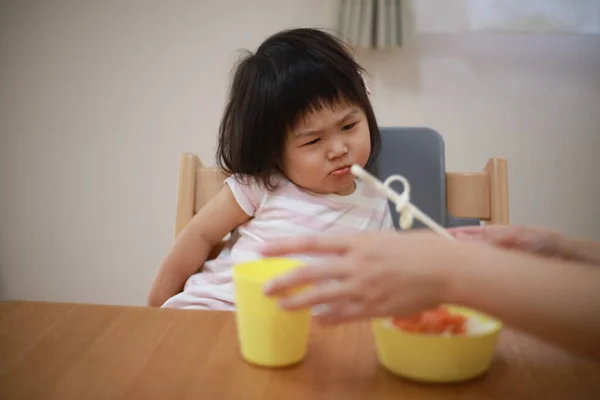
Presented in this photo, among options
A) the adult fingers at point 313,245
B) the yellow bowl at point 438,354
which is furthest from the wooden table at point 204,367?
the adult fingers at point 313,245

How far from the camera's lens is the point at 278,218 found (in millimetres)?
926

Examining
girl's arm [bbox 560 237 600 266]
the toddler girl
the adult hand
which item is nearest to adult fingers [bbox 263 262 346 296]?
the adult hand

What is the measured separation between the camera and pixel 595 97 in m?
1.48

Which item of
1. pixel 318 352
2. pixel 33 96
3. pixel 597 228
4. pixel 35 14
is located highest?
pixel 35 14

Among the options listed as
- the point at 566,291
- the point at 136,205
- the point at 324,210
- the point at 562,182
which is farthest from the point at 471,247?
the point at 136,205

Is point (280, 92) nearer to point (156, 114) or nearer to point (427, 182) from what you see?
point (427, 182)

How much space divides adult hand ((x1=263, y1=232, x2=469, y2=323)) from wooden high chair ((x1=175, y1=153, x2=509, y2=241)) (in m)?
0.64

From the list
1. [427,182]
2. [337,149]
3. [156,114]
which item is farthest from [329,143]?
[156,114]

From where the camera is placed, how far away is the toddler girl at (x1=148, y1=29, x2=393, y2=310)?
85 centimetres

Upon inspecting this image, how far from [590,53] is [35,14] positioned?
72.1 inches

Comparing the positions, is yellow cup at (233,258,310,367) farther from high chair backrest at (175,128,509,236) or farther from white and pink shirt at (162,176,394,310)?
high chair backrest at (175,128,509,236)

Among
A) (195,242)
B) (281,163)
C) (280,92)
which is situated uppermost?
(280,92)

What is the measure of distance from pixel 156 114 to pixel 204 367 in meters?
1.33

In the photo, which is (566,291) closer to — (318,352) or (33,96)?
(318,352)
